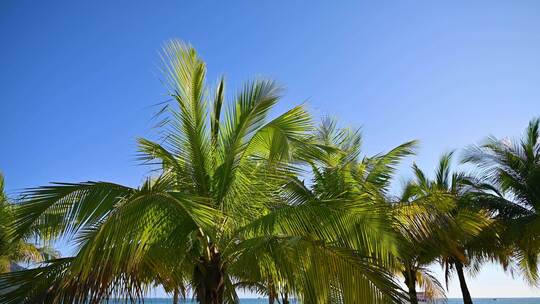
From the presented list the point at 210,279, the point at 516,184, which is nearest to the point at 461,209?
the point at 516,184

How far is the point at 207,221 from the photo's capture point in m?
4.92

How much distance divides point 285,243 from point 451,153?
16577 millimetres

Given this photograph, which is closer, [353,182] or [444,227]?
[444,227]

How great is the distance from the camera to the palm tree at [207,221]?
4.50 meters

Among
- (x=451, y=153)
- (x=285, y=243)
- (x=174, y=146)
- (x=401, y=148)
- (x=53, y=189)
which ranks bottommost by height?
(x=285, y=243)

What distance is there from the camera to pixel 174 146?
22.6 ft

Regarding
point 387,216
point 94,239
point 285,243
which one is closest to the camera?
point 94,239

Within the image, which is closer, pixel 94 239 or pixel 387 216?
pixel 94 239

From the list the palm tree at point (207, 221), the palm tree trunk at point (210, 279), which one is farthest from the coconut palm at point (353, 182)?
the palm tree trunk at point (210, 279)

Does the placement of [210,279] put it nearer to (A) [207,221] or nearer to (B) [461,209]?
(A) [207,221]

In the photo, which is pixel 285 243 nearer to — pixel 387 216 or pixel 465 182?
pixel 387 216

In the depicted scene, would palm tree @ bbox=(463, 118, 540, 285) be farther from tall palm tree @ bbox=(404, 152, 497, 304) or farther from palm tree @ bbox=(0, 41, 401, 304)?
palm tree @ bbox=(0, 41, 401, 304)

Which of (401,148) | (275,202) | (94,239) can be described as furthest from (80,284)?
(401,148)

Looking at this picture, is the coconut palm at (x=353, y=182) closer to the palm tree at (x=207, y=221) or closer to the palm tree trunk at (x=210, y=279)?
the palm tree at (x=207, y=221)
